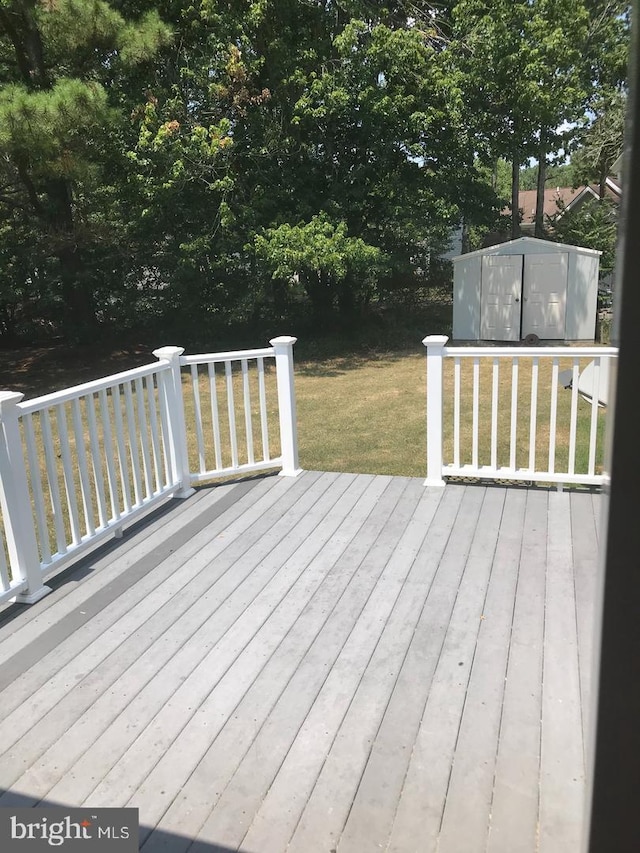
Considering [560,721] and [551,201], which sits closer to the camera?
[560,721]

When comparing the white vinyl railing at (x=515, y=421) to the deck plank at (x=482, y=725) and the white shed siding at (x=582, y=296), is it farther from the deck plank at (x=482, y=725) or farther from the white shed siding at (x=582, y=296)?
the white shed siding at (x=582, y=296)

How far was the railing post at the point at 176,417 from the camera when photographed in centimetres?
407

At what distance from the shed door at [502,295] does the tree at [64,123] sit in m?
6.96

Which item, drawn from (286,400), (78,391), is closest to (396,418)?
(286,400)

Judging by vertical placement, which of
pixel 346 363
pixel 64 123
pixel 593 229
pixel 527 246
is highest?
pixel 64 123

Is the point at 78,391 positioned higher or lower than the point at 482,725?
higher

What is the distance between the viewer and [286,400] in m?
4.45

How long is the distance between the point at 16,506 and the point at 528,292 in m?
11.5

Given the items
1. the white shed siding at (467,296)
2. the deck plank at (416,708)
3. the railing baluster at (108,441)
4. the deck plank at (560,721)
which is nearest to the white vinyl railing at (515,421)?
the deck plank at (560,721)

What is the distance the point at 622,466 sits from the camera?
554 mm

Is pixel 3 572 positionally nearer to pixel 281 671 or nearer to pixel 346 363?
pixel 281 671

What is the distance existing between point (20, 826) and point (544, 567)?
2334 mm

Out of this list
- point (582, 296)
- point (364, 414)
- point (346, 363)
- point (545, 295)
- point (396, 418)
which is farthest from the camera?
point (545, 295)

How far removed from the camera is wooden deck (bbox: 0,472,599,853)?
71.6 inches
